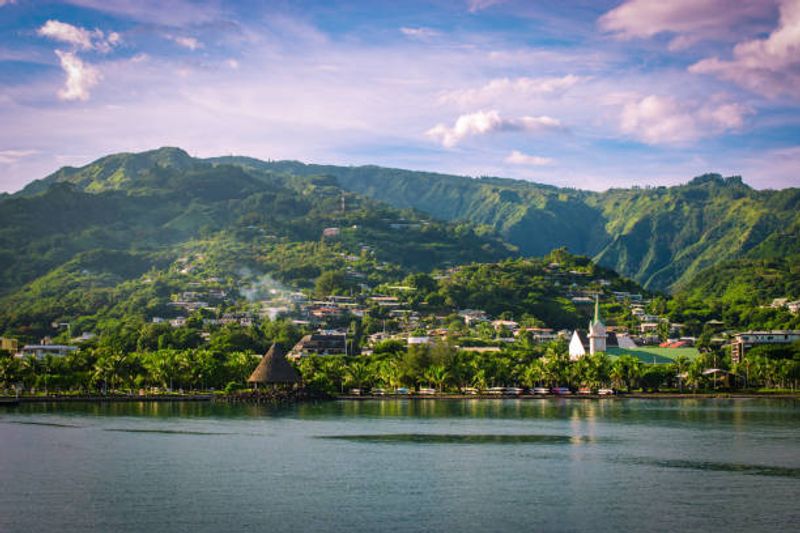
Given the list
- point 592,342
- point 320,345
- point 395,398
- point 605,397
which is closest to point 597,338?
point 592,342

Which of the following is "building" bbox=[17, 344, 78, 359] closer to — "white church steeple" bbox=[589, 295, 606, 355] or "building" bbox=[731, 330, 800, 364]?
"white church steeple" bbox=[589, 295, 606, 355]

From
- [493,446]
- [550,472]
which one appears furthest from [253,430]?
[550,472]

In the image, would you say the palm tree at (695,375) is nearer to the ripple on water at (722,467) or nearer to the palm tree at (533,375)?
the palm tree at (533,375)

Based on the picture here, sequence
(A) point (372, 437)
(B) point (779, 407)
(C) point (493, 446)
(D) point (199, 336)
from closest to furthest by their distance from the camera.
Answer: (C) point (493, 446), (A) point (372, 437), (B) point (779, 407), (D) point (199, 336)

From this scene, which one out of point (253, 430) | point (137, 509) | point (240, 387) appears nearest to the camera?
point (137, 509)

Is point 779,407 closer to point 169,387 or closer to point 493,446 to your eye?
point 493,446

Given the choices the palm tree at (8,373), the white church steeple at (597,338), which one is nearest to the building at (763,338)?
the white church steeple at (597,338)
